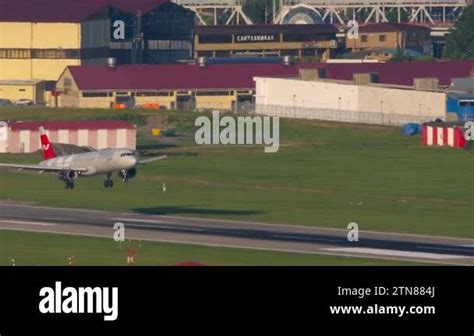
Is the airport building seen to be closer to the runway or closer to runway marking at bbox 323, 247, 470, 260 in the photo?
the runway

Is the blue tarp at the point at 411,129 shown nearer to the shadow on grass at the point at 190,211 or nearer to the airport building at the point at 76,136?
the airport building at the point at 76,136

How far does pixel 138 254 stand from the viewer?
288 feet

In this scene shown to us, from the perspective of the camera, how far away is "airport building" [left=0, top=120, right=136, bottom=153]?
16588 centimetres

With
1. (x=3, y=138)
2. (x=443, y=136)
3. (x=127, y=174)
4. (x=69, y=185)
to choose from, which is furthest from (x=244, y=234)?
(x=443, y=136)

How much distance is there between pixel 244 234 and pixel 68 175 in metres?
32.2

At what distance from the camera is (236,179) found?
142 m

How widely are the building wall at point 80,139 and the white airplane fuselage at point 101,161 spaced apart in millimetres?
36165

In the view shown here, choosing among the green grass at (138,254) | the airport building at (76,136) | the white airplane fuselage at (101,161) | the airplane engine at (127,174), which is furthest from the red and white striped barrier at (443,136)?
the green grass at (138,254)

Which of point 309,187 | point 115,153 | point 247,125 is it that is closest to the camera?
point 115,153

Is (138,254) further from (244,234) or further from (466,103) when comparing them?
(466,103)
